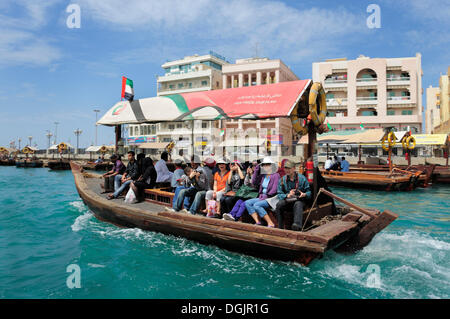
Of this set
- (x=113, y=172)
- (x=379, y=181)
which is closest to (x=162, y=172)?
(x=113, y=172)

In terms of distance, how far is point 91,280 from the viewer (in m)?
5.20

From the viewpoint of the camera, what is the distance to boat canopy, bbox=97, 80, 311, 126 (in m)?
5.84

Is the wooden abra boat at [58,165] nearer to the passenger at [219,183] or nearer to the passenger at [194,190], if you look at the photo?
the passenger at [194,190]

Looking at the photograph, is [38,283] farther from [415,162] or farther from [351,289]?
[415,162]

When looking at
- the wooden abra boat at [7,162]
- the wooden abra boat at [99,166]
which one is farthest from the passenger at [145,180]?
the wooden abra boat at [7,162]

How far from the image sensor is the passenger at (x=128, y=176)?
336 inches

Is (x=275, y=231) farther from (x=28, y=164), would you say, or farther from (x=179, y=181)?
(x=28, y=164)

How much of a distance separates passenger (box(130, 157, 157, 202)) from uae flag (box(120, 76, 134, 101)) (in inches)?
79.2

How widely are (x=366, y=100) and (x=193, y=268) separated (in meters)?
39.2

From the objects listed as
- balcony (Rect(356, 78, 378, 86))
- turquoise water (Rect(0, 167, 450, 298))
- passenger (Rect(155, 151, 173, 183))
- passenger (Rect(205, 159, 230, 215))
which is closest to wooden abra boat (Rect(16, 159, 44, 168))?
turquoise water (Rect(0, 167, 450, 298))

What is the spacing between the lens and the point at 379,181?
1644cm

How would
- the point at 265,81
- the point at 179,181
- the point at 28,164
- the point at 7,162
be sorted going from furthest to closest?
the point at 7,162 < the point at 28,164 < the point at 265,81 < the point at 179,181

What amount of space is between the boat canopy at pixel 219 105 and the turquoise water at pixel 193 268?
273 centimetres

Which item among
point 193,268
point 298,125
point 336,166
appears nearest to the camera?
point 193,268
